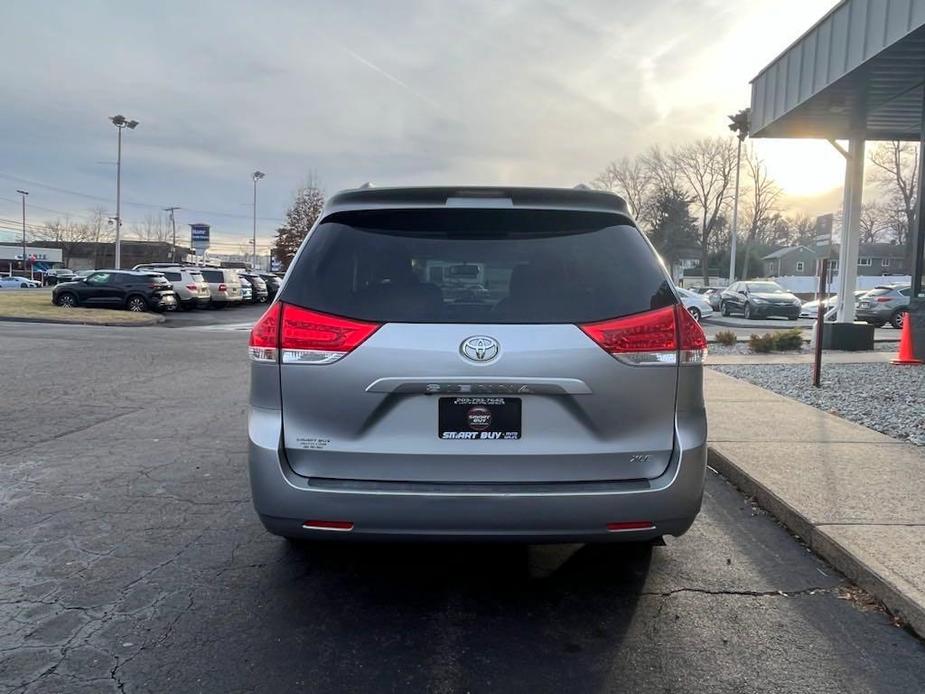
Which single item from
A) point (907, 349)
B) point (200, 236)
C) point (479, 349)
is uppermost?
point (200, 236)

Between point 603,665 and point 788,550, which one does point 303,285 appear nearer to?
point 603,665

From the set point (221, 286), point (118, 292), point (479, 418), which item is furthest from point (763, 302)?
point (479, 418)

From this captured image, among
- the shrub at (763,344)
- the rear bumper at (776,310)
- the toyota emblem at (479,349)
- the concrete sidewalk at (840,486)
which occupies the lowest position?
the concrete sidewalk at (840,486)

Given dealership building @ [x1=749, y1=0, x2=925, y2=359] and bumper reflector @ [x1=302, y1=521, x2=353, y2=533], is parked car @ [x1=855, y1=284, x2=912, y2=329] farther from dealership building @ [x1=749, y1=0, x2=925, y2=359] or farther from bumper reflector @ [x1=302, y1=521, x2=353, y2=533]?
bumper reflector @ [x1=302, y1=521, x2=353, y2=533]

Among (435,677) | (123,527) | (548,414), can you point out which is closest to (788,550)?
(548,414)

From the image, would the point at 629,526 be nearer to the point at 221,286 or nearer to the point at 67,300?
the point at 67,300

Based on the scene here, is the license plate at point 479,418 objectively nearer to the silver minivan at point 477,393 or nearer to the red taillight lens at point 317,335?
the silver minivan at point 477,393

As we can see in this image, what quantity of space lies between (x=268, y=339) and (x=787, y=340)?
13.9m

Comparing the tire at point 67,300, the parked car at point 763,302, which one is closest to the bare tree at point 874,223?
the parked car at point 763,302

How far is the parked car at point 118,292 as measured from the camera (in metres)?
25.9

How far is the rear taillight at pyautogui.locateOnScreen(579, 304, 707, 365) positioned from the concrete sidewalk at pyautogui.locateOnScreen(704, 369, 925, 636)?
159 cm

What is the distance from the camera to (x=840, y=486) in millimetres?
4945

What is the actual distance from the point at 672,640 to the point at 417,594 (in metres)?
1.23

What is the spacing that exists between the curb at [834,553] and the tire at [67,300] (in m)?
26.5
